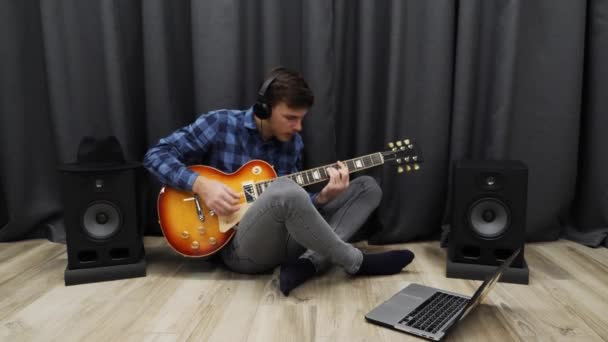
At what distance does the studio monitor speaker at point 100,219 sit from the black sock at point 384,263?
829 millimetres

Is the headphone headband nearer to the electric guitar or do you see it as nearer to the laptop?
the electric guitar

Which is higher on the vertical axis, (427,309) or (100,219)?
(100,219)

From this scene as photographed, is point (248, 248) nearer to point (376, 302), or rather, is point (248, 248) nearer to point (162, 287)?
point (162, 287)

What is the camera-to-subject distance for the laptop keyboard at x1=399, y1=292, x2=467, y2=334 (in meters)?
1.30

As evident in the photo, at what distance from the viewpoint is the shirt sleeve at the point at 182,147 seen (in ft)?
5.54

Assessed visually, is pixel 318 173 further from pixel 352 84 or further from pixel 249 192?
pixel 352 84

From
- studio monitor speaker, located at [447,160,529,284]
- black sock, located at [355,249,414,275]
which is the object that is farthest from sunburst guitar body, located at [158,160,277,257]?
studio monitor speaker, located at [447,160,529,284]

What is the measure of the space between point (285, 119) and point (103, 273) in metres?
0.86

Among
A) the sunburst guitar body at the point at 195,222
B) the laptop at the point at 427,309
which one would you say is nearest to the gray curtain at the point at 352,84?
the sunburst guitar body at the point at 195,222

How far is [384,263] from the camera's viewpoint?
1706 mm

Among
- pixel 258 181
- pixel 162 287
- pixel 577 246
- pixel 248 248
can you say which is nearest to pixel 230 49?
pixel 258 181

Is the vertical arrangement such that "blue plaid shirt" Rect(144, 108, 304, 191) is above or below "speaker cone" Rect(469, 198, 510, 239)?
above

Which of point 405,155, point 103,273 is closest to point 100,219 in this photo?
point 103,273

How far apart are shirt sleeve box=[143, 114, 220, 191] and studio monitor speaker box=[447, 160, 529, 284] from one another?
3.07 ft
